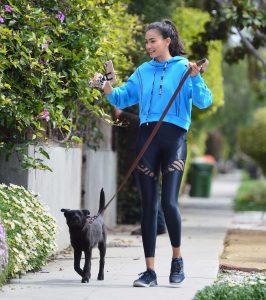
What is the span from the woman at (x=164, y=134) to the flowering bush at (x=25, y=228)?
1023 mm

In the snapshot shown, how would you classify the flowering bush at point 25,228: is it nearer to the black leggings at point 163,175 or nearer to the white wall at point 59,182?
the white wall at point 59,182

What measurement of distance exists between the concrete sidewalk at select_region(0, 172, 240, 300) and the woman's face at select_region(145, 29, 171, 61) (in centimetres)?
192

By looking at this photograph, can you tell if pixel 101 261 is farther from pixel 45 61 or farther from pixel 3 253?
pixel 45 61

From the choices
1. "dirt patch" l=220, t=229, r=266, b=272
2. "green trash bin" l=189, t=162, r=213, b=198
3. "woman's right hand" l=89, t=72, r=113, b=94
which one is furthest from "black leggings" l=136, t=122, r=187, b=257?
"green trash bin" l=189, t=162, r=213, b=198

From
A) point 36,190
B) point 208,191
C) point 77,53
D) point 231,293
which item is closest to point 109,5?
point 77,53

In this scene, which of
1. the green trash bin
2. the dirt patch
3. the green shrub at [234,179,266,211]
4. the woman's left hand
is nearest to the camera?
the woman's left hand

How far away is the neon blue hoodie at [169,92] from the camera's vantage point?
321 inches

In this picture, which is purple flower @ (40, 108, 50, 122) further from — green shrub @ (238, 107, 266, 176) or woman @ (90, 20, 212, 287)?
green shrub @ (238, 107, 266, 176)

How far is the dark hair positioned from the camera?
8.27 m

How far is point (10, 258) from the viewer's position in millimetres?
8062

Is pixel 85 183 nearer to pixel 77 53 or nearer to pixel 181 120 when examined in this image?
pixel 77 53

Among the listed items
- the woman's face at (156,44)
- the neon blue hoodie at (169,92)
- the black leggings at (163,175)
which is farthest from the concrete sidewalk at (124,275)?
the woman's face at (156,44)

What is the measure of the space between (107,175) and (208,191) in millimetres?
14785

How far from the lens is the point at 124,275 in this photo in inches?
356
